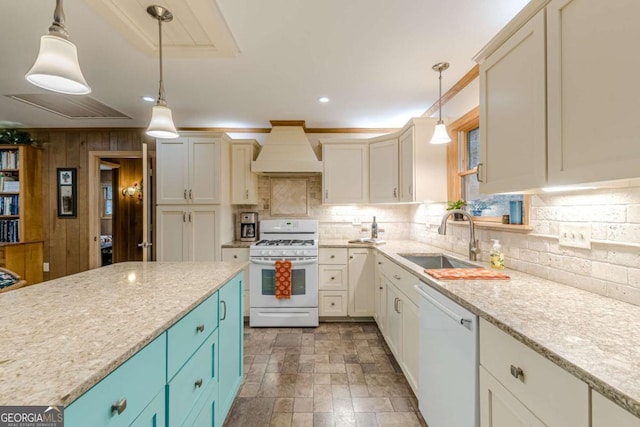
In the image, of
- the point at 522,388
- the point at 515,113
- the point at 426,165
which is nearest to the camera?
the point at 522,388

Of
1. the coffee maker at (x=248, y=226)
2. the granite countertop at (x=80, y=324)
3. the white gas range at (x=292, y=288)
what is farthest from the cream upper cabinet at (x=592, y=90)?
the coffee maker at (x=248, y=226)

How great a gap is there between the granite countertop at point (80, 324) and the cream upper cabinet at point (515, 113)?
1542 mm

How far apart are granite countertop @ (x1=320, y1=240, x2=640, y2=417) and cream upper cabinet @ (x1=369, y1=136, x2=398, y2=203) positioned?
1901 millimetres

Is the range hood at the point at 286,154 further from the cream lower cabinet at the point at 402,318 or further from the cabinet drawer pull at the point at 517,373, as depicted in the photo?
the cabinet drawer pull at the point at 517,373

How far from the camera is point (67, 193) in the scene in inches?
154

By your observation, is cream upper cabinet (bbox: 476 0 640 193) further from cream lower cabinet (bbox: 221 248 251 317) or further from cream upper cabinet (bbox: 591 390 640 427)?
cream lower cabinet (bbox: 221 248 251 317)

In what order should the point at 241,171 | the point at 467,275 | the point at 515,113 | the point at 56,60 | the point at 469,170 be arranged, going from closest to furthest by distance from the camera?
the point at 56,60 < the point at 515,113 < the point at 467,275 < the point at 469,170 < the point at 241,171

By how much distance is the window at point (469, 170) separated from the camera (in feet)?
7.31

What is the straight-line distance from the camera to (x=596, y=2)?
90cm

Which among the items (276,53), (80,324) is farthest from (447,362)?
(276,53)

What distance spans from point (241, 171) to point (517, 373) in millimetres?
3317

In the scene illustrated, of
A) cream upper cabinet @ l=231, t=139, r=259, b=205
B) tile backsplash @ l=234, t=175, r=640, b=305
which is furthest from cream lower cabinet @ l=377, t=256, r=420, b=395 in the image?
cream upper cabinet @ l=231, t=139, r=259, b=205

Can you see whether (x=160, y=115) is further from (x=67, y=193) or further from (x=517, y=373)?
(x=67, y=193)

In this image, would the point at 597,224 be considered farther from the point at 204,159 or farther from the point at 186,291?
the point at 204,159
